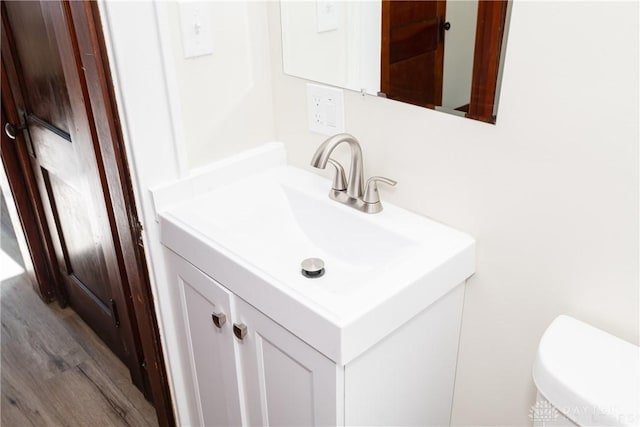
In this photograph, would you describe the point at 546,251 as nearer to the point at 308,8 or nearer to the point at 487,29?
the point at 487,29

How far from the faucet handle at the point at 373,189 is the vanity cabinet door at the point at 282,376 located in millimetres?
363

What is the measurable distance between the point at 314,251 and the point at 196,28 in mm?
585

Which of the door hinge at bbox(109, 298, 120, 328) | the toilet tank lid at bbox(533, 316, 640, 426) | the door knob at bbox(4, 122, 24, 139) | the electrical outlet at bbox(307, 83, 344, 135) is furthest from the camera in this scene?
the door knob at bbox(4, 122, 24, 139)

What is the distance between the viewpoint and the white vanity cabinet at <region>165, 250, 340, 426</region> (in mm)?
1110

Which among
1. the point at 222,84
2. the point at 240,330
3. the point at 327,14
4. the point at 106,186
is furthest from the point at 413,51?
the point at 106,186

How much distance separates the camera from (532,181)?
1070 mm

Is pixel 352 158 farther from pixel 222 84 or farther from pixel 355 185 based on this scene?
pixel 222 84

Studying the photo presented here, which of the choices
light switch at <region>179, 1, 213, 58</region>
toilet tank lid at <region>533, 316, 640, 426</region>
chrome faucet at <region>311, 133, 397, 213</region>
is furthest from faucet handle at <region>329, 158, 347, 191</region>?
toilet tank lid at <region>533, 316, 640, 426</region>

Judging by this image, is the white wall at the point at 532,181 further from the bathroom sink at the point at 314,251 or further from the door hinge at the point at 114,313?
the door hinge at the point at 114,313

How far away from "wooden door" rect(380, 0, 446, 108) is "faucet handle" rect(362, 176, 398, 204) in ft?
0.59

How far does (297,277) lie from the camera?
1.11 metres

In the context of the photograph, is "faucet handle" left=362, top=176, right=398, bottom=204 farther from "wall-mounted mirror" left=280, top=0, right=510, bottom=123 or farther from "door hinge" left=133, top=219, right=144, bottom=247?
"door hinge" left=133, top=219, right=144, bottom=247

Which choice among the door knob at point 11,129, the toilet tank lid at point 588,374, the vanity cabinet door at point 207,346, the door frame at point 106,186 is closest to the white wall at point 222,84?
the door frame at point 106,186

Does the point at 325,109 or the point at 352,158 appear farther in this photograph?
the point at 325,109
